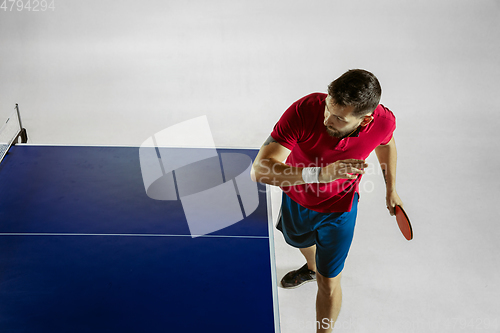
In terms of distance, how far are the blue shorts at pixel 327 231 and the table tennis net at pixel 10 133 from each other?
246cm

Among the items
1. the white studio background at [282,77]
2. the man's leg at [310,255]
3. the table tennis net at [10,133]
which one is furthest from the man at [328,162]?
the table tennis net at [10,133]

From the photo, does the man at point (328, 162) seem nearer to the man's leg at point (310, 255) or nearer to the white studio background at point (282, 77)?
the man's leg at point (310, 255)

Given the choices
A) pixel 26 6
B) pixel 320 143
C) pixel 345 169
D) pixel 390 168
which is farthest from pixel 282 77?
pixel 345 169

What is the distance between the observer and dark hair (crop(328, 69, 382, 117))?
76.0 inches

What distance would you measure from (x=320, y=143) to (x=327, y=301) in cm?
102

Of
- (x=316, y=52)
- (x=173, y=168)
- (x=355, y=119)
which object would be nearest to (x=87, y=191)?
(x=173, y=168)

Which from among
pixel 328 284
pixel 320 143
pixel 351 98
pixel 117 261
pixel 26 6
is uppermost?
pixel 26 6

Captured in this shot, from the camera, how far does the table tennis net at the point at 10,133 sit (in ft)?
12.0

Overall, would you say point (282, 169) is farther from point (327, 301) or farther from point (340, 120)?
point (327, 301)

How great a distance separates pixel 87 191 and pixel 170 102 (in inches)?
105

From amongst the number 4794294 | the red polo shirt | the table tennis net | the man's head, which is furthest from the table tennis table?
the number 4794294

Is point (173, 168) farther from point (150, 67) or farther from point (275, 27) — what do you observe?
point (275, 27)

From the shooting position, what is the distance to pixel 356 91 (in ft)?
6.32

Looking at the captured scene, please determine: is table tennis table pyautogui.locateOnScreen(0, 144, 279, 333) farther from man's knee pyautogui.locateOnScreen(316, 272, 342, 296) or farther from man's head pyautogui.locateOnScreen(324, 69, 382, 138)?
man's head pyautogui.locateOnScreen(324, 69, 382, 138)
